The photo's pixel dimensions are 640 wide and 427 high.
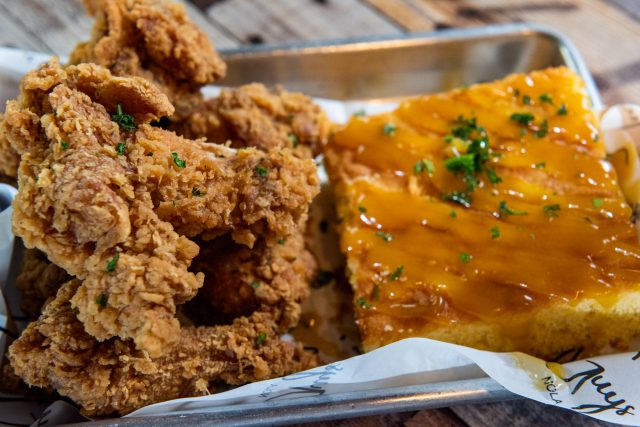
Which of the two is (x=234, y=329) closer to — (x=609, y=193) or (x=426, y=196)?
(x=426, y=196)

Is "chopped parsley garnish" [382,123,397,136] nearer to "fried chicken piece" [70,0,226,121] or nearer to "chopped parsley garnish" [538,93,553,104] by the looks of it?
"chopped parsley garnish" [538,93,553,104]

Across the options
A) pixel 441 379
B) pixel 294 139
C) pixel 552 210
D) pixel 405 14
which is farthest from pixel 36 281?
pixel 405 14

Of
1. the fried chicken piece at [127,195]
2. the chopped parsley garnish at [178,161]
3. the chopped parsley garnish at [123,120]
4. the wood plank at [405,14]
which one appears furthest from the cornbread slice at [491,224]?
the wood plank at [405,14]

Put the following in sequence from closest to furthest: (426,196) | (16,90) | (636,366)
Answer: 1. (636,366)
2. (426,196)
3. (16,90)

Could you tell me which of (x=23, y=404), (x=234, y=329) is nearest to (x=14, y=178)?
(x=23, y=404)

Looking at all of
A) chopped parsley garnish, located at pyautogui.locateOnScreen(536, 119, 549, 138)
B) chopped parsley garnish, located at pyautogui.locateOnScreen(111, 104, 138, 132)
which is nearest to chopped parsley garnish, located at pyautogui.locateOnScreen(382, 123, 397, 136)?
chopped parsley garnish, located at pyautogui.locateOnScreen(536, 119, 549, 138)

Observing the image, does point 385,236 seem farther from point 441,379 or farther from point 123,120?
point 123,120
